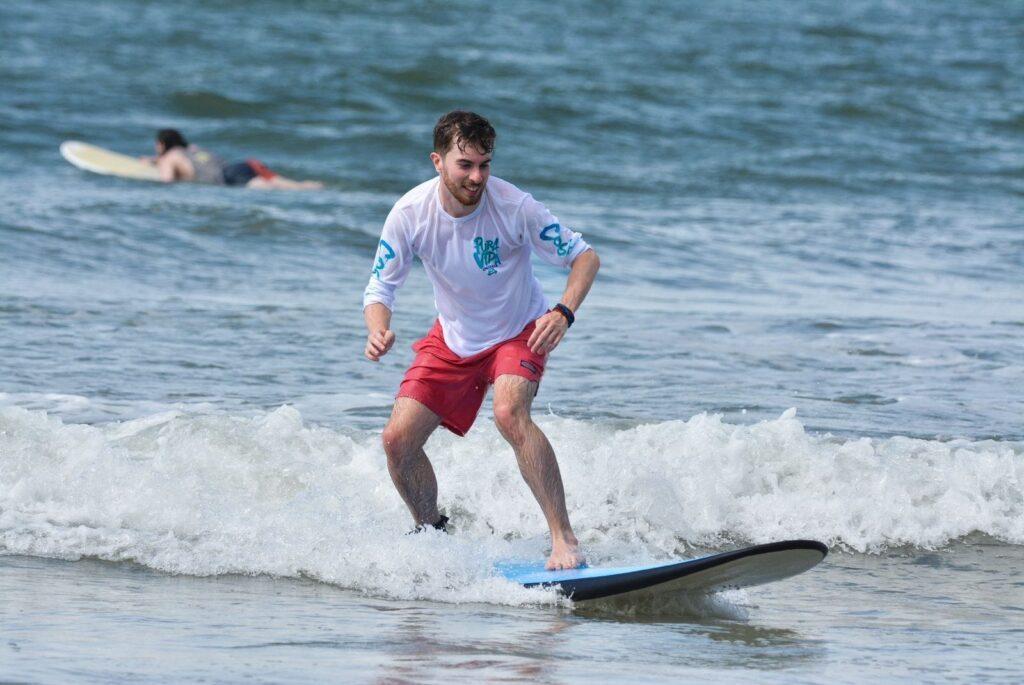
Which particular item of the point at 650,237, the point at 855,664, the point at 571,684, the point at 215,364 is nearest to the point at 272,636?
the point at 571,684

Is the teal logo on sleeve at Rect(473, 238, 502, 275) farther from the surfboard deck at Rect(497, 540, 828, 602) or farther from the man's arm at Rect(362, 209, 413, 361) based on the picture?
the surfboard deck at Rect(497, 540, 828, 602)

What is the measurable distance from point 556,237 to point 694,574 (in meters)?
1.32

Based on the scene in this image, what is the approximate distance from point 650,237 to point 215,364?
8.10 m

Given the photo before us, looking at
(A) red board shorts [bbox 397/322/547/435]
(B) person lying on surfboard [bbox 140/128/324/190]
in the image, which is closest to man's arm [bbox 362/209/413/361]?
(A) red board shorts [bbox 397/322/547/435]

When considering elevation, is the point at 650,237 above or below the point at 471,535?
above

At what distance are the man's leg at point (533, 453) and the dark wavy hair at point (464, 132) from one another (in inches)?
33.9

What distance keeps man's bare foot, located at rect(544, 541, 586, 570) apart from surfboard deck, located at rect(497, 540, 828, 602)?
25mm

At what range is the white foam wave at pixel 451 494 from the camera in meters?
5.97

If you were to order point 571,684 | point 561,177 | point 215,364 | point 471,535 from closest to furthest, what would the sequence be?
1. point 571,684
2. point 471,535
3. point 215,364
4. point 561,177

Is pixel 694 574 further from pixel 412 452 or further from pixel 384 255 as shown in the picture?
pixel 384 255

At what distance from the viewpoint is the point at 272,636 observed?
4730 mm

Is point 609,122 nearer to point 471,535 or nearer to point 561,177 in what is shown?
point 561,177

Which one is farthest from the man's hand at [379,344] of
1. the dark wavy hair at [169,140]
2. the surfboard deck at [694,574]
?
the dark wavy hair at [169,140]

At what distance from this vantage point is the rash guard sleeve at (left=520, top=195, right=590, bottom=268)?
536cm
